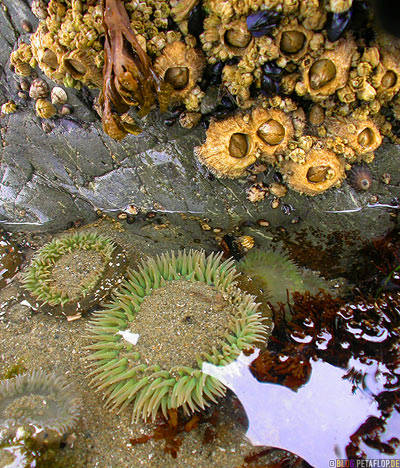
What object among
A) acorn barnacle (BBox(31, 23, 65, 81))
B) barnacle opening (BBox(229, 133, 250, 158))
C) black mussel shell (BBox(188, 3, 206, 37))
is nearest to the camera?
black mussel shell (BBox(188, 3, 206, 37))

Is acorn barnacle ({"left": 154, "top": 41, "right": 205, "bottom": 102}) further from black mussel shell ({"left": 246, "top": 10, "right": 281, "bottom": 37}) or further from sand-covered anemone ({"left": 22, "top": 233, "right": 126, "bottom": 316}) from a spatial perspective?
sand-covered anemone ({"left": 22, "top": 233, "right": 126, "bottom": 316})

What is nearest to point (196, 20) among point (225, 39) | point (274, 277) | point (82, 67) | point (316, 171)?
point (225, 39)

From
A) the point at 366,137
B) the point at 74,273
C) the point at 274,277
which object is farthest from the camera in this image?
the point at 74,273

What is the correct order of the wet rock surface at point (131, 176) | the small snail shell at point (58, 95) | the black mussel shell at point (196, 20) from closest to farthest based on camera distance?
1. the black mussel shell at point (196, 20)
2. the small snail shell at point (58, 95)
3. the wet rock surface at point (131, 176)

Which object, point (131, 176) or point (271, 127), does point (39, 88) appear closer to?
point (131, 176)

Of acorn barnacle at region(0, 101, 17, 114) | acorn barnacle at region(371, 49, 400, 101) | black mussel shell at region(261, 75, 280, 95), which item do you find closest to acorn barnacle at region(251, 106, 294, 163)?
black mussel shell at region(261, 75, 280, 95)

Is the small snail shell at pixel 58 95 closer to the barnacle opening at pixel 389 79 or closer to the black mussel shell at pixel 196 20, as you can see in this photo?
the black mussel shell at pixel 196 20

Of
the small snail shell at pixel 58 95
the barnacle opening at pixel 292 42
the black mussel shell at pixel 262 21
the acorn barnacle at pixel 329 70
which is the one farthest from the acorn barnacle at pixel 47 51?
the acorn barnacle at pixel 329 70
